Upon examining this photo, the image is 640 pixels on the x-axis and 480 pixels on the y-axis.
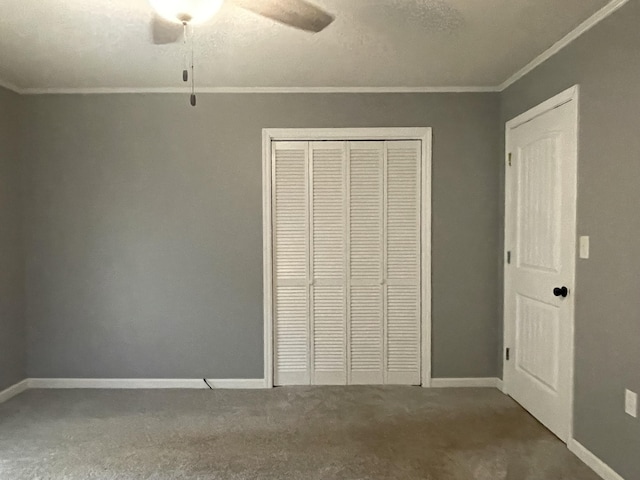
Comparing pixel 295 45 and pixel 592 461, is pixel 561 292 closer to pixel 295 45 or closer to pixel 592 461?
pixel 592 461

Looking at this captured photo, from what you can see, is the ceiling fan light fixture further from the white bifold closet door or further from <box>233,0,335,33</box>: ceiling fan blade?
the white bifold closet door

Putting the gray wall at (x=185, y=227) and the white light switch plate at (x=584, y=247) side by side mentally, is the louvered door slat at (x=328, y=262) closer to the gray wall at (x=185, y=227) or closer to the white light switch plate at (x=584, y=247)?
the gray wall at (x=185, y=227)

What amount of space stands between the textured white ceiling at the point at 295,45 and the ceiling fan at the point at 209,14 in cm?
7

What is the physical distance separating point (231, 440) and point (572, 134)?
2.69 meters

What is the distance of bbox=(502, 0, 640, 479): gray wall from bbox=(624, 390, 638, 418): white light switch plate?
0.09 feet

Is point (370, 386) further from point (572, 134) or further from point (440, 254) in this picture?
point (572, 134)

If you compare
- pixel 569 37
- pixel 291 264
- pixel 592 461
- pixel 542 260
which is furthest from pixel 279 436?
pixel 569 37

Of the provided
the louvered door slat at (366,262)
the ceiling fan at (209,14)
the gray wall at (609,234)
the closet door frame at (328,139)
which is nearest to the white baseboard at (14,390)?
the closet door frame at (328,139)

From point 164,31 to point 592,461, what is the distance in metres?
3.29

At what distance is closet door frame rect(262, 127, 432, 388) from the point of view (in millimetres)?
3650

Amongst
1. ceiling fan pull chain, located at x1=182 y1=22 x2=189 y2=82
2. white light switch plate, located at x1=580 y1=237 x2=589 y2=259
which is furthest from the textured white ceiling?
white light switch plate, located at x1=580 y1=237 x2=589 y2=259

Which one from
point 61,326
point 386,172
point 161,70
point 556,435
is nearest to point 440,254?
point 386,172

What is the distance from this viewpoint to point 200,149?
12.0 feet

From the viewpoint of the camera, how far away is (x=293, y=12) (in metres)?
2.23
